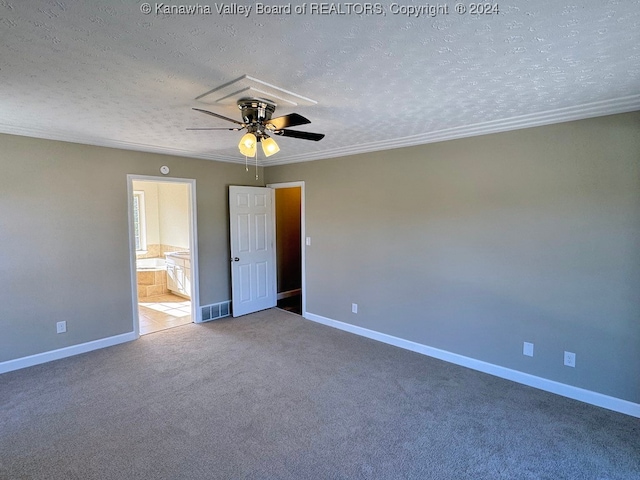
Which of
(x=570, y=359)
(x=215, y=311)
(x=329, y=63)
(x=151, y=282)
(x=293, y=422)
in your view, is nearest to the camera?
(x=329, y=63)

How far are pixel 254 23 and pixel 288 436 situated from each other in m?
2.60

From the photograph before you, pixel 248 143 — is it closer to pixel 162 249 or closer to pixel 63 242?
pixel 63 242

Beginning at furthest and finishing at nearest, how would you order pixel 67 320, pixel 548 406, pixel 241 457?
1. pixel 67 320
2. pixel 548 406
3. pixel 241 457

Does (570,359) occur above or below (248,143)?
below

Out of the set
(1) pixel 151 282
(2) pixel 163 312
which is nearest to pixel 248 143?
(2) pixel 163 312

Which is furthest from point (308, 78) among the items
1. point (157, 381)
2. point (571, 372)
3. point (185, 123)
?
point (571, 372)

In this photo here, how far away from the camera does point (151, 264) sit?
6.93 metres

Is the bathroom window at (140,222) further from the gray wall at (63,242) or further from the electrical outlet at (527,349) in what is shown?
the electrical outlet at (527,349)

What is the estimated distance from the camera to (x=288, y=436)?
2482mm

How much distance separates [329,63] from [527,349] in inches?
122

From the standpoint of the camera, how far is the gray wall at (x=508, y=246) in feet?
8.98

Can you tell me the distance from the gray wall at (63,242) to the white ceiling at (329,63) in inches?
22.9

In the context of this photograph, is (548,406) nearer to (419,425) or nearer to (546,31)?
(419,425)

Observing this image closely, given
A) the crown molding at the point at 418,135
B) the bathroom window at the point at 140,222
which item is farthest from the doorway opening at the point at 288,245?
the bathroom window at the point at 140,222
